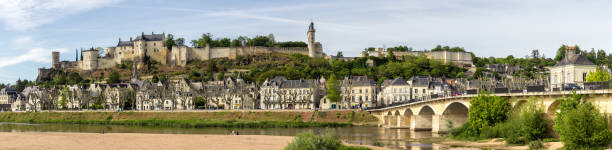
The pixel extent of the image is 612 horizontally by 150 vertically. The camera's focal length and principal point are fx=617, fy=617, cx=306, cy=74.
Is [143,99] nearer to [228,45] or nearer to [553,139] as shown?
→ [228,45]

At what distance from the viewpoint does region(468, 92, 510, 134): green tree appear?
137ft

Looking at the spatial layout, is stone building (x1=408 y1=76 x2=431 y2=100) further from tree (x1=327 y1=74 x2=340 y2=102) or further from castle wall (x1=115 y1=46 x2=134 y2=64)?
castle wall (x1=115 y1=46 x2=134 y2=64)

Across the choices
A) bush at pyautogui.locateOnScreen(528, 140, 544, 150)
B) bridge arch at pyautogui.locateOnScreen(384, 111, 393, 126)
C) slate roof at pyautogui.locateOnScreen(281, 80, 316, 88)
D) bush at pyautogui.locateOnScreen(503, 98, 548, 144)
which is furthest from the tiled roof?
bush at pyautogui.locateOnScreen(528, 140, 544, 150)

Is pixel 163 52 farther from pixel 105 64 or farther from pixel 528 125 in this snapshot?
pixel 528 125

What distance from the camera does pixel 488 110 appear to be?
41.9 meters

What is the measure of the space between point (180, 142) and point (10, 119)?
6194 cm

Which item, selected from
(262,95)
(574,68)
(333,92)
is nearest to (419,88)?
(333,92)

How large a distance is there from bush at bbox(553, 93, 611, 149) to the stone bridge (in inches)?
76.8

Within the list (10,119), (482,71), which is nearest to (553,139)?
(10,119)

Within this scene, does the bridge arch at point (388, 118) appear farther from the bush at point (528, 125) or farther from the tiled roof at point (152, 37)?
the tiled roof at point (152, 37)

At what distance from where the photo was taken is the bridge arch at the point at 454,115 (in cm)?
5009

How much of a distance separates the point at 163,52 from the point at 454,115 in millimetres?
111340

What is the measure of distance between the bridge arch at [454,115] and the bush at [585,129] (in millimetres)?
18688

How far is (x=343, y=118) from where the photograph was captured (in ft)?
244
